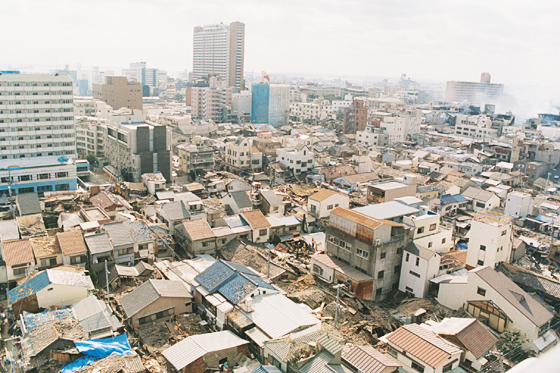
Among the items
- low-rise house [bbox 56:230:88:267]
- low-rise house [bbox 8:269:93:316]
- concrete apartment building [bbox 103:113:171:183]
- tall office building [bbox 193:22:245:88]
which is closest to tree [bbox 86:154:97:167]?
concrete apartment building [bbox 103:113:171:183]

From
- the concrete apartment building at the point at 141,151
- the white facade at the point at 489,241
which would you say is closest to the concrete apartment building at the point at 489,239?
the white facade at the point at 489,241

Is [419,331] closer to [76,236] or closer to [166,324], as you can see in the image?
[166,324]

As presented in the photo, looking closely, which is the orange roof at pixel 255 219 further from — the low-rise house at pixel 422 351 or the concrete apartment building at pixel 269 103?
the concrete apartment building at pixel 269 103

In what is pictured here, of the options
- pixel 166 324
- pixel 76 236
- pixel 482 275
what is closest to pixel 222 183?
pixel 76 236

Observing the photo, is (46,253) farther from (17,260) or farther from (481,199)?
(481,199)

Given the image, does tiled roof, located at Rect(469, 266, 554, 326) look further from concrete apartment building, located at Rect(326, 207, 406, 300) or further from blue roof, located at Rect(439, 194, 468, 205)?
blue roof, located at Rect(439, 194, 468, 205)

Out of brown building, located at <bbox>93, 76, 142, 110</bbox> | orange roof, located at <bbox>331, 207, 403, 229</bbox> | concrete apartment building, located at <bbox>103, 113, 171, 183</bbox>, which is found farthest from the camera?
brown building, located at <bbox>93, 76, 142, 110</bbox>
